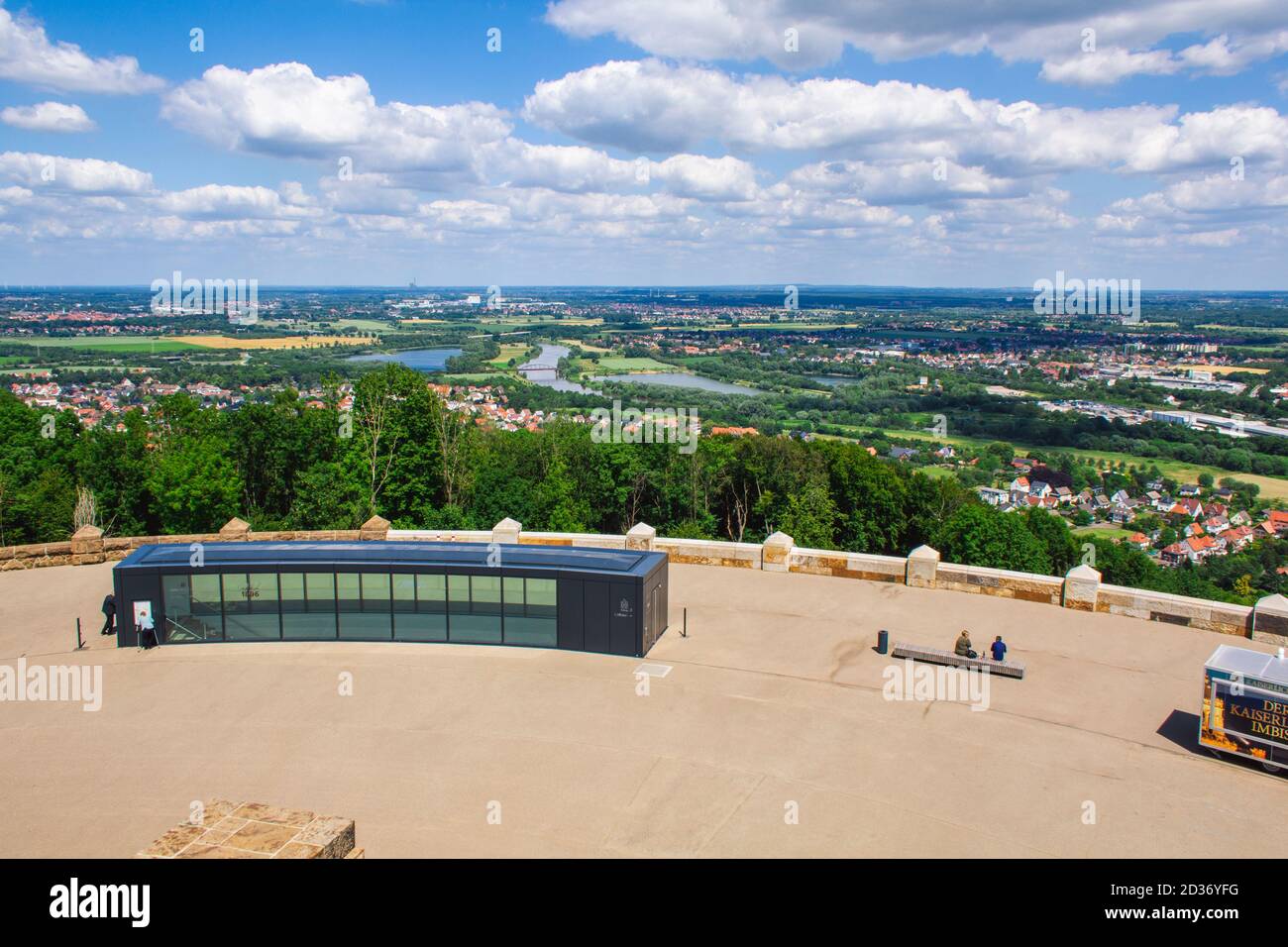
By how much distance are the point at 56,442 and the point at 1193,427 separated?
93.6 metres

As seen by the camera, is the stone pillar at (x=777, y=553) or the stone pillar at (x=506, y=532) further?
the stone pillar at (x=506, y=532)

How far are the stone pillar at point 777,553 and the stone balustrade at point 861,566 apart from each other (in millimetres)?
22

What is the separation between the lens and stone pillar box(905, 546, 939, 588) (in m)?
18.1

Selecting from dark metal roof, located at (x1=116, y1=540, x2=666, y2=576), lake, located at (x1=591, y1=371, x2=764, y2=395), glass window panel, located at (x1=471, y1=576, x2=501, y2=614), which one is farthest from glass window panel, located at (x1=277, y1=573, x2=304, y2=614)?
lake, located at (x1=591, y1=371, x2=764, y2=395)

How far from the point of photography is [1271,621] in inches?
601

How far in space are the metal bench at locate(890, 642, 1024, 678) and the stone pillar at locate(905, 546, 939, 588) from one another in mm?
3758

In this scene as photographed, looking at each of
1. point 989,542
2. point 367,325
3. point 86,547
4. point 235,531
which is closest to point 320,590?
point 235,531

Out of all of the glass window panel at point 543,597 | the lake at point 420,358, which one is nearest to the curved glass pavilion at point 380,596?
the glass window panel at point 543,597

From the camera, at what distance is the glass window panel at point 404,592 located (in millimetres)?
15188

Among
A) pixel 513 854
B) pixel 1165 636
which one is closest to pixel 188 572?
pixel 513 854

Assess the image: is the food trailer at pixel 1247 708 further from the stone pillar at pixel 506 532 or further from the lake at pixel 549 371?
the lake at pixel 549 371
